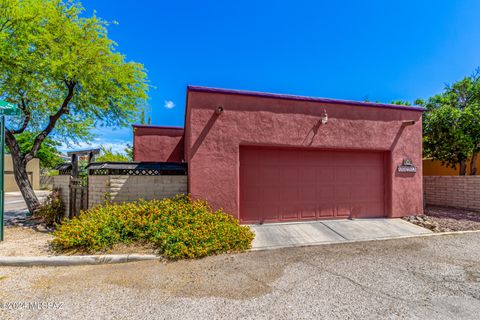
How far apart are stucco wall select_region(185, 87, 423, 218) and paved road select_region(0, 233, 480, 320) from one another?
2265mm

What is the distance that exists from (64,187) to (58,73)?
346 cm

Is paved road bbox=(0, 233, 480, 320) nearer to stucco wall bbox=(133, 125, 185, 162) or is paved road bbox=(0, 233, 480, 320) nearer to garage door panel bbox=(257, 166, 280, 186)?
garage door panel bbox=(257, 166, 280, 186)

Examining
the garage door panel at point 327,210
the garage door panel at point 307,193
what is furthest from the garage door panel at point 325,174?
the garage door panel at point 327,210

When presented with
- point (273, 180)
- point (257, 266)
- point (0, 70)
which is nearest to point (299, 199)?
point (273, 180)

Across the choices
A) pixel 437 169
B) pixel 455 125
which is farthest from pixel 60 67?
Answer: pixel 437 169

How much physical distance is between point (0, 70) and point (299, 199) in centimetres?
920

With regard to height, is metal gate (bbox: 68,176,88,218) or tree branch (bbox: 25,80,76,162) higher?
tree branch (bbox: 25,80,76,162)

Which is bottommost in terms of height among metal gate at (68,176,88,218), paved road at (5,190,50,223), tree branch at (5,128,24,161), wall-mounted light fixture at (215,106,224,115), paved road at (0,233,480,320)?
paved road at (5,190,50,223)

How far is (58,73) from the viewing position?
6.32 metres

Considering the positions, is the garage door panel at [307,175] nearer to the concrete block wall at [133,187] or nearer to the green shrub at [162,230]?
the green shrub at [162,230]

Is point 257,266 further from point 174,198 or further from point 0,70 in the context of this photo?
point 0,70

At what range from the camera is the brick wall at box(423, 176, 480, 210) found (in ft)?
28.3

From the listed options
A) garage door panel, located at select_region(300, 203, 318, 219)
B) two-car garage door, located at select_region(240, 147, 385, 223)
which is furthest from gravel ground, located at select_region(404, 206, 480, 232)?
garage door panel, located at select_region(300, 203, 318, 219)

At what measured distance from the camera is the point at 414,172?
767cm
